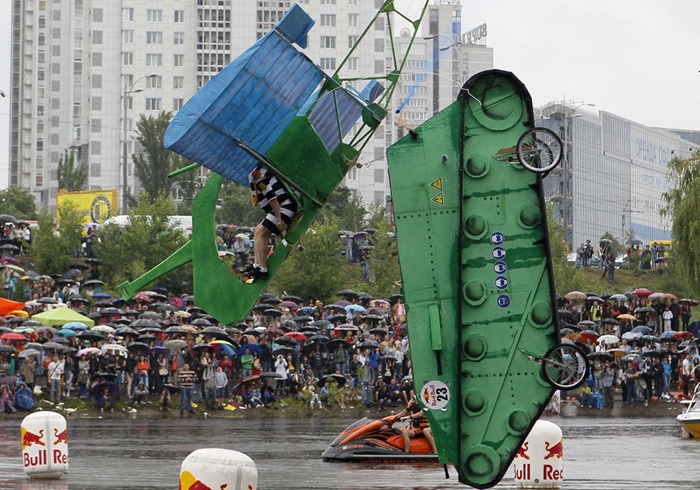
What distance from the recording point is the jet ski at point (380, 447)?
79.0ft

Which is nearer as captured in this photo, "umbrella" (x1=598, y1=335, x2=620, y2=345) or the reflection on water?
the reflection on water

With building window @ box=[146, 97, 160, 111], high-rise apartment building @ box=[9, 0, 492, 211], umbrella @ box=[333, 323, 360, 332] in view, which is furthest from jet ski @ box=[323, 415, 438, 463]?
building window @ box=[146, 97, 160, 111]

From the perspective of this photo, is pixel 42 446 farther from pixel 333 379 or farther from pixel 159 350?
pixel 333 379

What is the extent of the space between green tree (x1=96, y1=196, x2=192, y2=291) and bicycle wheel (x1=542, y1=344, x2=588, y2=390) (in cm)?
4613

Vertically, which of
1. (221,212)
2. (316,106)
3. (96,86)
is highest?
(96,86)

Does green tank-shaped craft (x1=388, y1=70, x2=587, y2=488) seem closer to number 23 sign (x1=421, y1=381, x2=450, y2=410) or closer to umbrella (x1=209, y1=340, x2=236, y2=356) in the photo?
number 23 sign (x1=421, y1=381, x2=450, y2=410)

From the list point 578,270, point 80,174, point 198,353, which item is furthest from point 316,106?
point 80,174

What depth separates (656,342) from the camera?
45250 mm

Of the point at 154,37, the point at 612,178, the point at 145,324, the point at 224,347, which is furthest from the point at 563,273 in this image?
the point at 612,178

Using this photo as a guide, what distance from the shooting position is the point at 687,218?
50938 millimetres

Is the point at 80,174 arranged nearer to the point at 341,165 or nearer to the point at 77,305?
the point at 77,305

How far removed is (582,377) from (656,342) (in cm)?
3411

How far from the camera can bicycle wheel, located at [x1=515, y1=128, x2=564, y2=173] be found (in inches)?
479

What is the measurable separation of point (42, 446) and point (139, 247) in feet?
133
